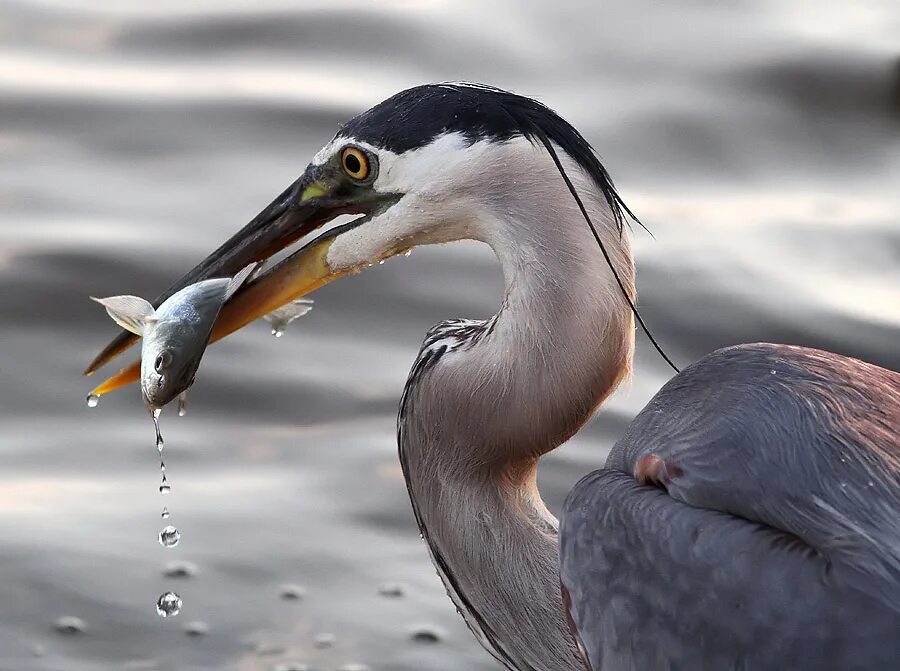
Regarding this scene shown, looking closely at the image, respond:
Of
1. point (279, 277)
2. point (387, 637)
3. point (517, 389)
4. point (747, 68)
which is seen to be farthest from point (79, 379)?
point (747, 68)

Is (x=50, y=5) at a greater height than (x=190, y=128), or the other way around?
(x=50, y=5)

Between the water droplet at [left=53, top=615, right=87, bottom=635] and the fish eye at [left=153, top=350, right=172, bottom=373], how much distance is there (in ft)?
3.73

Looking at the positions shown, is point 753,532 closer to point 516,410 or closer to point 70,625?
point 516,410

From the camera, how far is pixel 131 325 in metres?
3.44

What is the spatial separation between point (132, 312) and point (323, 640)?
1.18 m

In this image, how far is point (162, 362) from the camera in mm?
3324

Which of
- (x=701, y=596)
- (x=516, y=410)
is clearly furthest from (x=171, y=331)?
(x=701, y=596)

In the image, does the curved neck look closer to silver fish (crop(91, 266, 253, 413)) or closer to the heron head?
the heron head

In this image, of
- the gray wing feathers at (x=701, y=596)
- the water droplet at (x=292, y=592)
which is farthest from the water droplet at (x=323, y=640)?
the gray wing feathers at (x=701, y=596)

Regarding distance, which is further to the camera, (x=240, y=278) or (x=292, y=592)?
(x=292, y=592)

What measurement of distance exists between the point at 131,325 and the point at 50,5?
4315mm

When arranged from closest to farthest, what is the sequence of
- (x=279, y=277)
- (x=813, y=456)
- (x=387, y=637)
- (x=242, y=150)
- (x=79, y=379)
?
(x=813, y=456)
(x=279, y=277)
(x=387, y=637)
(x=79, y=379)
(x=242, y=150)

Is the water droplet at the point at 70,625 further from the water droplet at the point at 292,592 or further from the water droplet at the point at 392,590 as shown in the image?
the water droplet at the point at 392,590

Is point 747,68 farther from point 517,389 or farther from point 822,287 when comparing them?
point 517,389
